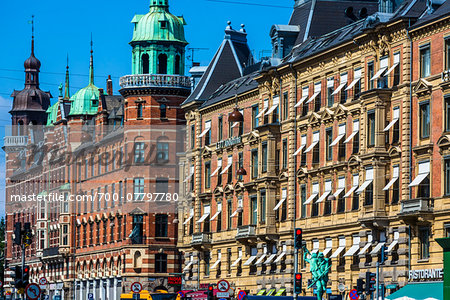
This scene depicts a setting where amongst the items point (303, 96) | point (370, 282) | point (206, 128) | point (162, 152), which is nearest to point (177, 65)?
point (162, 152)

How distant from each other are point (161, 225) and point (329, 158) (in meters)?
40.4

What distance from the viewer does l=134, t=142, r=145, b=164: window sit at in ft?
381

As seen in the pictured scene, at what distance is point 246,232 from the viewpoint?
3469 inches

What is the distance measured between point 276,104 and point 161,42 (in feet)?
102

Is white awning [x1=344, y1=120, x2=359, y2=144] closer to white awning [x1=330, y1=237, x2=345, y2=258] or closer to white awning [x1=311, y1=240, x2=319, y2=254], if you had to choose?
white awning [x1=330, y1=237, x2=345, y2=258]

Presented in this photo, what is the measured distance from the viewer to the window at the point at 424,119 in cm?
6688

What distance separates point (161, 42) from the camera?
115 meters

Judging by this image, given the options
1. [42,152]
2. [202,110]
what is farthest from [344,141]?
[42,152]

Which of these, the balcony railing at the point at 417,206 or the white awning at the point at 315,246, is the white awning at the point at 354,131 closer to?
the balcony railing at the point at 417,206

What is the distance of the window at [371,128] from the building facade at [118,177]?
4485 cm

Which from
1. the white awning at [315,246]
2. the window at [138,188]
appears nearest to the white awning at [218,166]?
the white awning at [315,246]

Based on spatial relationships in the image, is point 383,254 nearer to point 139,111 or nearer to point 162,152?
point 162,152

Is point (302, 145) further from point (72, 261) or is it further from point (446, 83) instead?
point (72, 261)

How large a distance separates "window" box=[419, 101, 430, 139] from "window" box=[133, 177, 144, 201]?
5166cm
